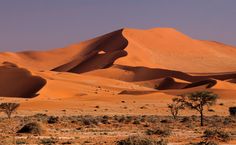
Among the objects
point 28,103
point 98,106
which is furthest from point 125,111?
point 28,103

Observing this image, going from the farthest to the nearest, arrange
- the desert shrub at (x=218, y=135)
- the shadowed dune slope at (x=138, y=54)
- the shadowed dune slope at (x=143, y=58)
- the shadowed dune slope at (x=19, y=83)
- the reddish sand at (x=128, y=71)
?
the shadowed dune slope at (x=138, y=54), the shadowed dune slope at (x=143, y=58), the shadowed dune slope at (x=19, y=83), the reddish sand at (x=128, y=71), the desert shrub at (x=218, y=135)

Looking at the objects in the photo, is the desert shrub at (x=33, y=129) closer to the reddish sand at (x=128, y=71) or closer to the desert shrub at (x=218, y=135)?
the desert shrub at (x=218, y=135)

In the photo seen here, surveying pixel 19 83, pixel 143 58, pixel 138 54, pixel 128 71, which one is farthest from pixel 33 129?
pixel 138 54

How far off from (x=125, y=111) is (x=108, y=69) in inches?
2759

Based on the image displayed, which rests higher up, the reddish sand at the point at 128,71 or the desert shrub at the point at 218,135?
the reddish sand at the point at 128,71

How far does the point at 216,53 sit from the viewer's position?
546ft

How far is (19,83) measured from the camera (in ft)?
274

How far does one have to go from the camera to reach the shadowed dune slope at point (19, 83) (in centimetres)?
7838

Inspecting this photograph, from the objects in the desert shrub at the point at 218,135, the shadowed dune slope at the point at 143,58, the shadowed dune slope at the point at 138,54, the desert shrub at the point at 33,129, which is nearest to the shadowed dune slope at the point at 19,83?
the shadowed dune slope at the point at 143,58

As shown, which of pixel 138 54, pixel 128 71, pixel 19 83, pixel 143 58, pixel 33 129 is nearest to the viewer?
pixel 33 129

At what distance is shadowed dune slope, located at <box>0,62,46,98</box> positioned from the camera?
78375mm

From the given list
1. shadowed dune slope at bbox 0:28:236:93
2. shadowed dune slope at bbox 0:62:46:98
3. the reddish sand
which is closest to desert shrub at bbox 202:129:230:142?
the reddish sand

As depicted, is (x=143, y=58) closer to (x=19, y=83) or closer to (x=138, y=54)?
(x=138, y=54)

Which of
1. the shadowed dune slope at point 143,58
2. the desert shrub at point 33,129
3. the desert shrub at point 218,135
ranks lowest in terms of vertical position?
the desert shrub at point 218,135
